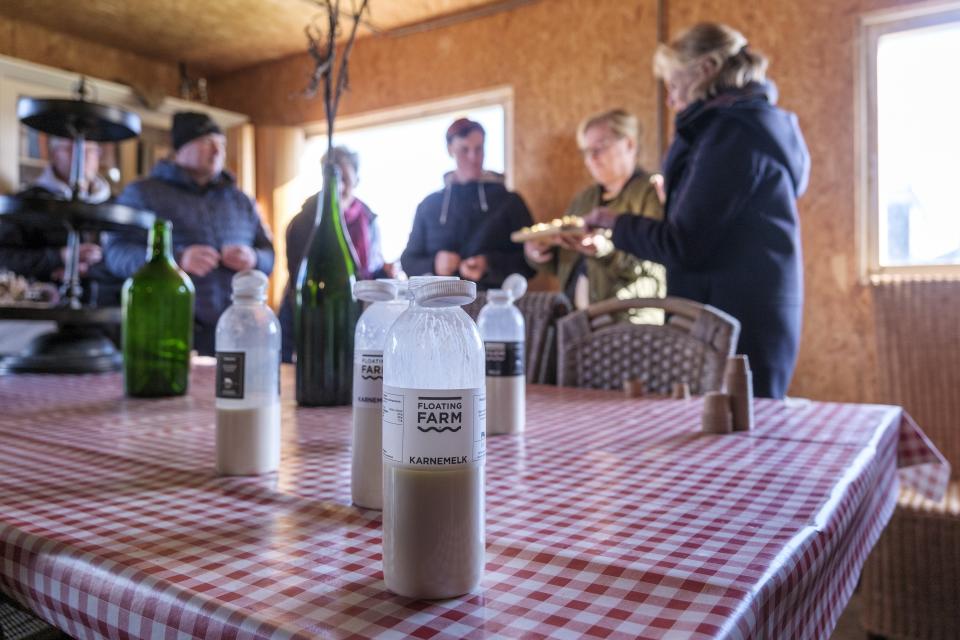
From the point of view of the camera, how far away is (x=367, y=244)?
3143 mm

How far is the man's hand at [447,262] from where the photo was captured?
294 cm

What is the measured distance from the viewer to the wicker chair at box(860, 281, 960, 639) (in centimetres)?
158

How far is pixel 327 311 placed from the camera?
3.58 ft

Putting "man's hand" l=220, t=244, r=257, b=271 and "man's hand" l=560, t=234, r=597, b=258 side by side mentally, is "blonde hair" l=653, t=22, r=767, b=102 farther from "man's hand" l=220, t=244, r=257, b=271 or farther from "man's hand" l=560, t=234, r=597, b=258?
"man's hand" l=220, t=244, r=257, b=271

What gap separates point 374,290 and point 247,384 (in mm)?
181

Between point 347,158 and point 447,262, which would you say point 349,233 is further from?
point 447,262

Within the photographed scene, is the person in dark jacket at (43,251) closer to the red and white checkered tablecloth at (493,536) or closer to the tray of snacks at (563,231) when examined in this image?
the tray of snacks at (563,231)

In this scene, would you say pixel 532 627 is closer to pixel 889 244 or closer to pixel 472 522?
pixel 472 522

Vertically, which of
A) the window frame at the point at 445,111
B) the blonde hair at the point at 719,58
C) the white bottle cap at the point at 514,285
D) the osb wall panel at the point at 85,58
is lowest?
the white bottle cap at the point at 514,285

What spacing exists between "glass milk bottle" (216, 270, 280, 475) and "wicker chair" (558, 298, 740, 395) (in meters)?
0.95

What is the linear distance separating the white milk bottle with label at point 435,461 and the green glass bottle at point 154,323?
0.98 meters

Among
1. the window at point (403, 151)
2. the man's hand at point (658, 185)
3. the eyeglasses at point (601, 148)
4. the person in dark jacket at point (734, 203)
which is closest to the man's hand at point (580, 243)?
the man's hand at point (658, 185)

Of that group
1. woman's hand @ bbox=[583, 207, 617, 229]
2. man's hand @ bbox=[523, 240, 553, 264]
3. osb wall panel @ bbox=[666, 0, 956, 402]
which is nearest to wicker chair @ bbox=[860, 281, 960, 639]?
woman's hand @ bbox=[583, 207, 617, 229]

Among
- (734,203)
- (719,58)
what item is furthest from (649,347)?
(719,58)
